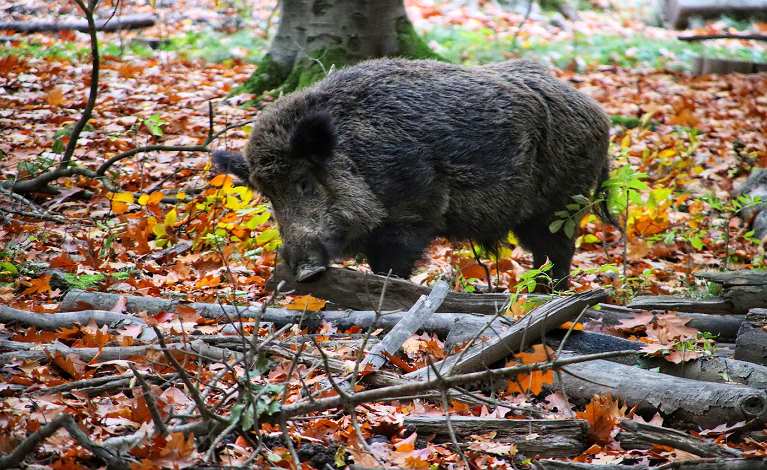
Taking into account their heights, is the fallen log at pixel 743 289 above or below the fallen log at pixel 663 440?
below

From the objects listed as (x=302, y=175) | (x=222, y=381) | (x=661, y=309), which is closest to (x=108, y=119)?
(x=302, y=175)

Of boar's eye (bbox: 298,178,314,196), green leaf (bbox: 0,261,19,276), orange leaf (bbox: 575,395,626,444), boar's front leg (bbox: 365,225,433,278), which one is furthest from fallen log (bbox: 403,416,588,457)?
green leaf (bbox: 0,261,19,276)

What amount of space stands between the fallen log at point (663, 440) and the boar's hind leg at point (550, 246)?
11.7 feet

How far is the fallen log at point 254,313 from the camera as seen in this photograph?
5035mm

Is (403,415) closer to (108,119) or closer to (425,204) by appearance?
(425,204)

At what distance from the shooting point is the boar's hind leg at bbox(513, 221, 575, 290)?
736cm

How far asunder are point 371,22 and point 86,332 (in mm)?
6164

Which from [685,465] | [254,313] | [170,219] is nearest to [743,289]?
[685,465]

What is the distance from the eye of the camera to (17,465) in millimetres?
3111

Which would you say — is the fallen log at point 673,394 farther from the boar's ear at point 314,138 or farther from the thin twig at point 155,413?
the boar's ear at point 314,138

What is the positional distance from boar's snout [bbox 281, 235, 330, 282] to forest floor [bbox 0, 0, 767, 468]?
298 millimetres

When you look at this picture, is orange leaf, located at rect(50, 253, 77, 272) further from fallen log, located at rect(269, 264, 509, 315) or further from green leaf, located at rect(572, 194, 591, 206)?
green leaf, located at rect(572, 194, 591, 206)

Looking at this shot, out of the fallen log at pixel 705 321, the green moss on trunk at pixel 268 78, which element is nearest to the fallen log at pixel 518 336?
the fallen log at pixel 705 321

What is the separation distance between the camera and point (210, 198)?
7461mm
